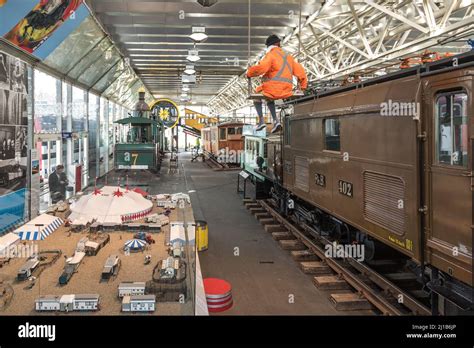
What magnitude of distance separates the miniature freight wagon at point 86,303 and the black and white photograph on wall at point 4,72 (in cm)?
650

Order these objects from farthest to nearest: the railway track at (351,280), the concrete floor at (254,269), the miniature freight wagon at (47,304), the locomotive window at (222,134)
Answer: the locomotive window at (222,134) < the concrete floor at (254,269) < the railway track at (351,280) < the miniature freight wagon at (47,304)

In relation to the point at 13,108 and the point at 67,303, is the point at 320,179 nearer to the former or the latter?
the point at 67,303

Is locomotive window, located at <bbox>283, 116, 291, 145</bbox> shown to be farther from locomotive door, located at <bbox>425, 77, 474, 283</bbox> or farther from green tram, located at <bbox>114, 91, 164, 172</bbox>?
green tram, located at <bbox>114, 91, 164, 172</bbox>

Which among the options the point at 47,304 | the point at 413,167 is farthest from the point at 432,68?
the point at 47,304

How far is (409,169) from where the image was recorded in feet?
16.3

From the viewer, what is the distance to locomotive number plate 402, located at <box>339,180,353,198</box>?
6.63 metres

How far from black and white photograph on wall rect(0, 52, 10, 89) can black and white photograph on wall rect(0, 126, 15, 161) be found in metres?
0.87

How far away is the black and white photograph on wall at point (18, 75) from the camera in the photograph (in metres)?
8.77

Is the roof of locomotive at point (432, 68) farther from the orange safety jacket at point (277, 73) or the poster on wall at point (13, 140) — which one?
the poster on wall at point (13, 140)

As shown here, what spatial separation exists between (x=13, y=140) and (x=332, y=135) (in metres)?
6.80

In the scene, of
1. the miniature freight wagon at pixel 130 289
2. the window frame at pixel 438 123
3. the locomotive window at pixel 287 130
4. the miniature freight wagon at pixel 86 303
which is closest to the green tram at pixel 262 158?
the locomotive window at pixel 287 130

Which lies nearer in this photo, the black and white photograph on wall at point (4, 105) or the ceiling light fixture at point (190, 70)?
the black and white photograph on wall at point (4, 105)

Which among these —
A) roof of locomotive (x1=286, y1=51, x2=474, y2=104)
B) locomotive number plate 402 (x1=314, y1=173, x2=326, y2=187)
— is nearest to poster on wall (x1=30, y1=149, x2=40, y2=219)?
locomotive number plate 402 (x1=314, y1=173, x2=326, y2=187)

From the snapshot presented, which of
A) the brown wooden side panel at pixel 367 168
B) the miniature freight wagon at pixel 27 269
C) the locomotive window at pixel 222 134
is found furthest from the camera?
the locomotive window at pixel 222 134
